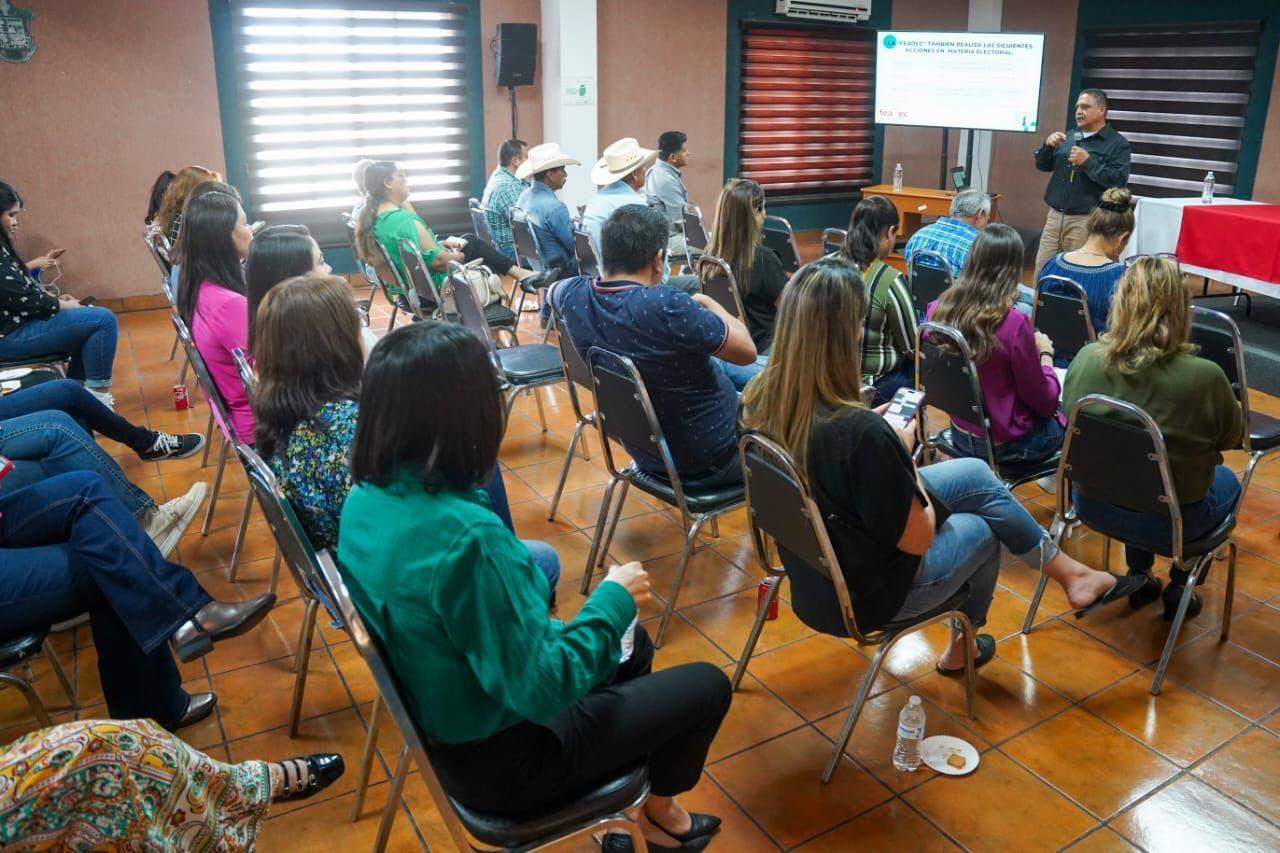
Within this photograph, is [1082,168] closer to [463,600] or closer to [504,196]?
[504,196]

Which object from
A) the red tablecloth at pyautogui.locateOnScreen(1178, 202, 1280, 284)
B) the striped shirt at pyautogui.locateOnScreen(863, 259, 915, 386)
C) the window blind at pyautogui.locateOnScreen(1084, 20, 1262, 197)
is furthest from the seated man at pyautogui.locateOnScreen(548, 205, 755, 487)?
the window blind at pyautogui.locateOnScreen(1084, 20, 1262, 197)

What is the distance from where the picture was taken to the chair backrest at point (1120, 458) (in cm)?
240

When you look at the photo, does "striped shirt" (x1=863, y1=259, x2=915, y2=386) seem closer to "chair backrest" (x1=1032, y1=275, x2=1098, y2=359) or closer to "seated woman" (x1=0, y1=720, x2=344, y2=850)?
"chair backrest" (x1=1032, y1=275, x2=1098, y2=359)

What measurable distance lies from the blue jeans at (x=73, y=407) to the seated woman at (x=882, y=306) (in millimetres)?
2723

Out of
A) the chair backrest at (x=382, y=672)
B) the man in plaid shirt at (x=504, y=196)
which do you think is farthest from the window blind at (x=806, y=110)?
the chair backrest at (x=382, y=672)

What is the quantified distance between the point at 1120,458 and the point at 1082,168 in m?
4.70

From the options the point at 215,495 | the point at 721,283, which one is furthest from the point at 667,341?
the point at 215,495

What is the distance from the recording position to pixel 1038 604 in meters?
2.98

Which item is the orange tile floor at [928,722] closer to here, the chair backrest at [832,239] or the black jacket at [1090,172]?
the chair backrest at [832,239]

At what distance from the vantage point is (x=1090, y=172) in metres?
6.48

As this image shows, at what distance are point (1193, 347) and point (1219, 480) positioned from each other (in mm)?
381

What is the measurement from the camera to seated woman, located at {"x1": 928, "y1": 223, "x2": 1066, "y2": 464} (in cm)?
304

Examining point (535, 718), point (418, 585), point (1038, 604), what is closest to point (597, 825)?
point (535, 718)

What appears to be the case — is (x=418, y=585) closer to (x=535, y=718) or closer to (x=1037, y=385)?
(x=535, y=718)
